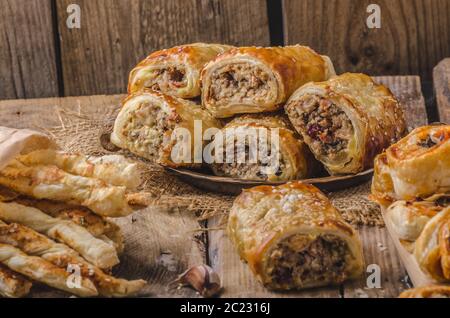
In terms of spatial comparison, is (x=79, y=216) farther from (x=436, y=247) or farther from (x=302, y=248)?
(x=436, y=247)

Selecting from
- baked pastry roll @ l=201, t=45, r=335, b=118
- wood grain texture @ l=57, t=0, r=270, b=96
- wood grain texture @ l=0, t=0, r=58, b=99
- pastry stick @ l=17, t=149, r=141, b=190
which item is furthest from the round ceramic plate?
wood grain texture @ l=0, t=0, r=58, b=99

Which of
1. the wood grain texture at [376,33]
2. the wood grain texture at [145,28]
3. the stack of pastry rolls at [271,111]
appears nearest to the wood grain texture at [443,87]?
the wood grain texture at [376,33]

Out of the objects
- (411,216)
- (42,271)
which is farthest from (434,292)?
(42,271)

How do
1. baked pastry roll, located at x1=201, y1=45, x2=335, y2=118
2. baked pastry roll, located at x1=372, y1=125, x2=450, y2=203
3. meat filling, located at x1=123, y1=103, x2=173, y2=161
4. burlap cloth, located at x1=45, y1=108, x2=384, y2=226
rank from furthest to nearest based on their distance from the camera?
1. meat filling, located at x1=123, y1=103, x2=173, y2=161
2. baked pastry roll, located at x1=201, y1=45, x2=335, y2=118
3. burlap cloth, located at x1=45, y1=108, x2=384, y2=226
4. baked pastry roll, located at x1=372, y1=125, x2=450, y2=203

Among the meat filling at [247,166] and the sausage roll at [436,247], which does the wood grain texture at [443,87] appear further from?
the sausage roll at [436,247]

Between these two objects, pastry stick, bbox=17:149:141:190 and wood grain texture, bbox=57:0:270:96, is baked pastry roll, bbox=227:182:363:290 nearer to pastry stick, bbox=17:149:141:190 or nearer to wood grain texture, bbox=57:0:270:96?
pastry stick, bbox=17:149:141:190

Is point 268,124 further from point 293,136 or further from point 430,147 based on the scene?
point 430,147

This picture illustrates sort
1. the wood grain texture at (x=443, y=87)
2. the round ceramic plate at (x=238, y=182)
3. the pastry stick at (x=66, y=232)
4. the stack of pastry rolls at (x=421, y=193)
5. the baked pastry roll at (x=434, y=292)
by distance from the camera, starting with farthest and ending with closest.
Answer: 1. the wood grain texture at (x=443, y=87)
2. the round ceramic plate at (x=238, y=182)
3. the pastry stick at (x=66, y=232)
4. the stack of pastry rolls at (x=421, y=193)
5. the baked pastry roll at (x=434, y=292)
